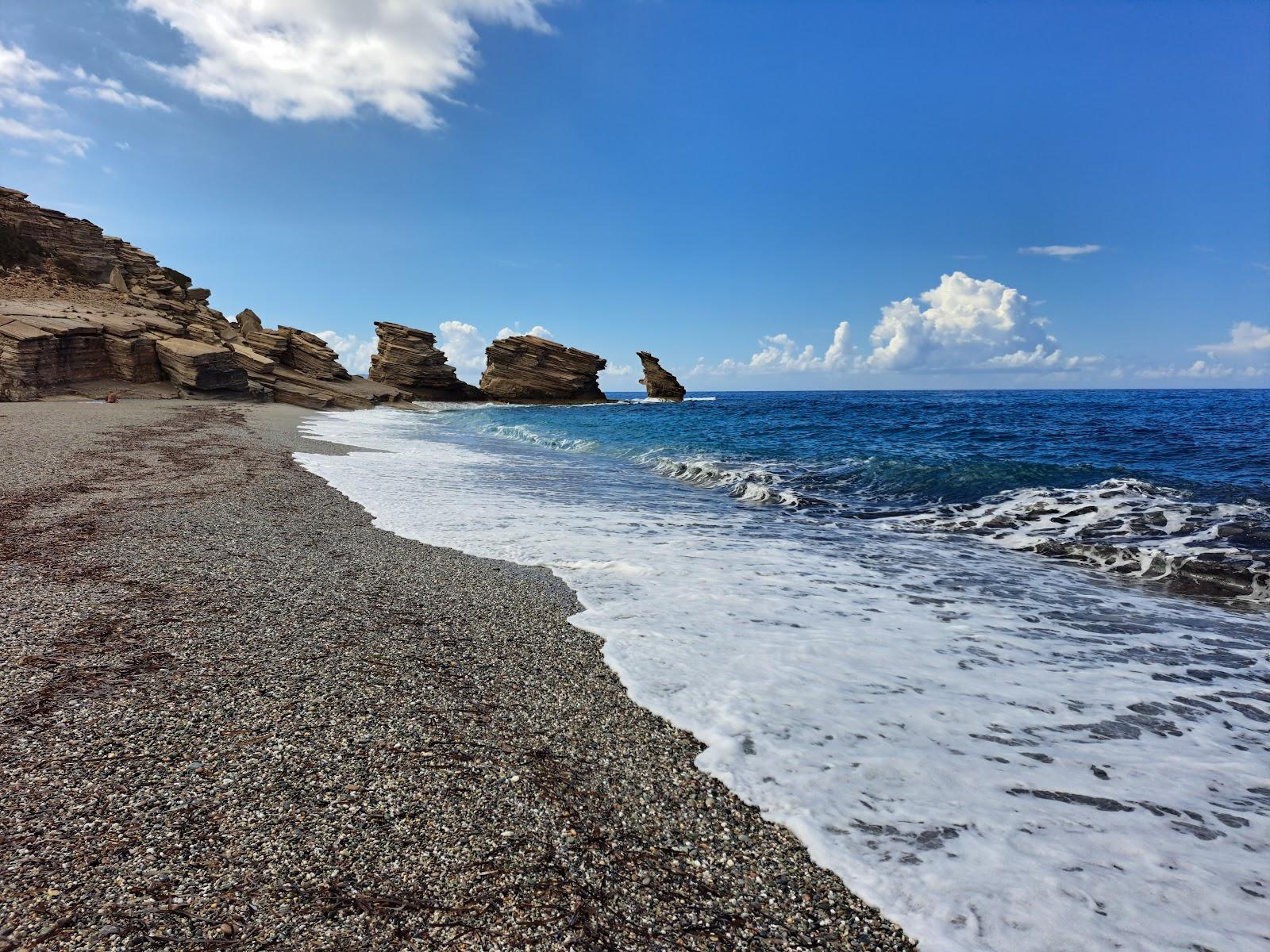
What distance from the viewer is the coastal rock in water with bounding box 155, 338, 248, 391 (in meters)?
32.4

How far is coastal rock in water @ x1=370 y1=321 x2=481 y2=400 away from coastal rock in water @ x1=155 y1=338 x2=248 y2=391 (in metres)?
27.3

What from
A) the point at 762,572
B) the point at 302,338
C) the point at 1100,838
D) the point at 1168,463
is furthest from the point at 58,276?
the point at 1168,463

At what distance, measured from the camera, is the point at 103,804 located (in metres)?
2.62

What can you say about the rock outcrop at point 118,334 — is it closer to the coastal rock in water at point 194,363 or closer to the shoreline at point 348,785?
the coastal rock in water at point 194,363

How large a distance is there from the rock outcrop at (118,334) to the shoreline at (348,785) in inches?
1217

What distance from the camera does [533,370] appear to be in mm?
69125

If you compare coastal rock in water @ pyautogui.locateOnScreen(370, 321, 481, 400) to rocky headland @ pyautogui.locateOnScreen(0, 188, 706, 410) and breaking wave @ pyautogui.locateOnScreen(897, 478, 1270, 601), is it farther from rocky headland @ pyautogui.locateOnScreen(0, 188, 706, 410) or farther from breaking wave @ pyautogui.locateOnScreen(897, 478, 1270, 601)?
breaking wave @ pyautogui.locateOnScreen(897, 478, 1270, 601)

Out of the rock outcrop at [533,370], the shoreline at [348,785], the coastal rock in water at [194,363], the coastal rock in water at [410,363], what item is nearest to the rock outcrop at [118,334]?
the coastal rock in water at [194,363]

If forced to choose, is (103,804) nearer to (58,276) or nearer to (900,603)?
(900,603)

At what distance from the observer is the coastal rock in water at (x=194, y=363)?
32.4m

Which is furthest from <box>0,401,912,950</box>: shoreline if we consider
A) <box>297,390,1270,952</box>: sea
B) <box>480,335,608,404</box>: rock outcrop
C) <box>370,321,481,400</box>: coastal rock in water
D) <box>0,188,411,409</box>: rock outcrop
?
<box>480,335,608,404</box>: rock outcrop

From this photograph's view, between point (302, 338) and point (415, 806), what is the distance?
55570 millimetres

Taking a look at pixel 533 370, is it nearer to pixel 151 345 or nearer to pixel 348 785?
pixel 151 345

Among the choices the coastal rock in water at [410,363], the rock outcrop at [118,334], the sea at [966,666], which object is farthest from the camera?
the coastal rock in water at [410,363]
